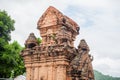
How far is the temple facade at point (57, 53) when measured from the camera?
6484 millimetres

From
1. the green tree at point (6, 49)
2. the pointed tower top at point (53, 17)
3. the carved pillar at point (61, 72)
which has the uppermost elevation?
the green tree at point (6, 49)

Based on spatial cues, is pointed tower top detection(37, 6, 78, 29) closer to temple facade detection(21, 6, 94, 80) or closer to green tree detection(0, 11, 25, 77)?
temple facade detection(21, 6, 94, 80)

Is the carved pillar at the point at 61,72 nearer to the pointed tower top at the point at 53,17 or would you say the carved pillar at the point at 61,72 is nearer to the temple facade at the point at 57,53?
the temple facade at the point at 57,53

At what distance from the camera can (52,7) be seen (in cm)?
722

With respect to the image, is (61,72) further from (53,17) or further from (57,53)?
(53,17)

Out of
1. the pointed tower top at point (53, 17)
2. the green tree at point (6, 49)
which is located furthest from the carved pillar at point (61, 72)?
the green tree at point (6, 49)

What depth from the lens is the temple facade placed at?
6.48 meters

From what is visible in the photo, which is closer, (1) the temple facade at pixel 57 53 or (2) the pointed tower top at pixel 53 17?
(1) the temple facade at pixel 57 53

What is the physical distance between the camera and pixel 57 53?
6.56 meters

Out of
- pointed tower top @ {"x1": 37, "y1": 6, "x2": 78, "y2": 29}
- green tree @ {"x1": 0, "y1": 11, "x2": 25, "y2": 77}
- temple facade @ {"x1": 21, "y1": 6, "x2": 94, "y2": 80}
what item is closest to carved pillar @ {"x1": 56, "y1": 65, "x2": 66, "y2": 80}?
temple facade @ {"x1": 21, "y1": 6, "x2": 94, "y2": 80}

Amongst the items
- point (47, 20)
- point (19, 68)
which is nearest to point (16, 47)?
point (19, 68)

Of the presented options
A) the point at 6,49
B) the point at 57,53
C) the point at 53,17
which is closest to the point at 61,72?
the point at 57,53

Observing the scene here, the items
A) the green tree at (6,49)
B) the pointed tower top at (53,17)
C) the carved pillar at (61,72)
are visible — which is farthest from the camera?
the green tree at (6,49)

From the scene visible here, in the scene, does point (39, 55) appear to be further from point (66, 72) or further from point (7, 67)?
point (7, 67)
